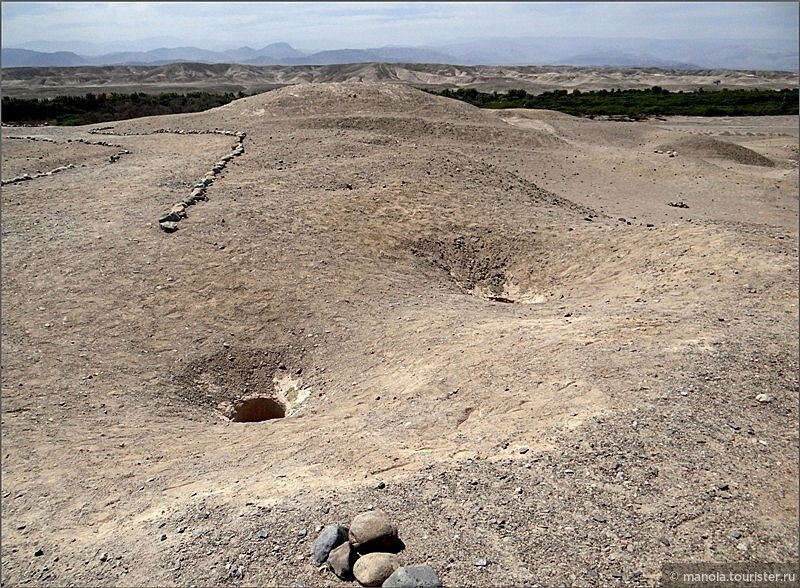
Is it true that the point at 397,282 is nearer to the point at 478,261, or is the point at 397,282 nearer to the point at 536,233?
the point at 478,261

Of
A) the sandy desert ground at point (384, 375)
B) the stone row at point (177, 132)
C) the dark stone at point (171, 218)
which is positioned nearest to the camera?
the sandy desert ground at point (384, 375)

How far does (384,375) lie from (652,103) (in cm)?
5887

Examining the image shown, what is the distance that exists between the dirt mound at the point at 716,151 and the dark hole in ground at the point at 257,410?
2606cm

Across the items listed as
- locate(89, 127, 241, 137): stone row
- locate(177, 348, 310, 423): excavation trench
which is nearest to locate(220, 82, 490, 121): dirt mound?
locate(89, 127, 241, 137): stone row

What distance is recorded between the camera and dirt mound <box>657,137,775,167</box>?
27.6m

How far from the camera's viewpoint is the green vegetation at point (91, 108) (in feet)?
121

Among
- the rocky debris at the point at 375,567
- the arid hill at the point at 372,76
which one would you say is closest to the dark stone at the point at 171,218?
the rocky debris at the point at 375,567

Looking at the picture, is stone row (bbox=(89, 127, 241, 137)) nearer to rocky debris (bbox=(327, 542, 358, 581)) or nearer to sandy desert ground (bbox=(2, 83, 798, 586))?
sandy desert ground (bbox=(2, 83, 798, 586))

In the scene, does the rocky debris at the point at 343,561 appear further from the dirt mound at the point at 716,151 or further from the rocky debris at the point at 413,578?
the dirt mound at the point at 716,151

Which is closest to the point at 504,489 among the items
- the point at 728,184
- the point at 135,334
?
the point at 135,334

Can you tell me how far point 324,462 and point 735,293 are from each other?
7011 mm

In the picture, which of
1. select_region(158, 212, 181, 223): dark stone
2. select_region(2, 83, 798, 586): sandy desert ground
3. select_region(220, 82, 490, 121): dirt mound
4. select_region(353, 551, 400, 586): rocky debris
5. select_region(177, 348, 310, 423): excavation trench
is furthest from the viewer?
select_region(220, 82, 490, 121): dirt mound

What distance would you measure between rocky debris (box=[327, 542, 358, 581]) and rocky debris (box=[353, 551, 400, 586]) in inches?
2.0

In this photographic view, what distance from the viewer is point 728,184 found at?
73.4 feet
